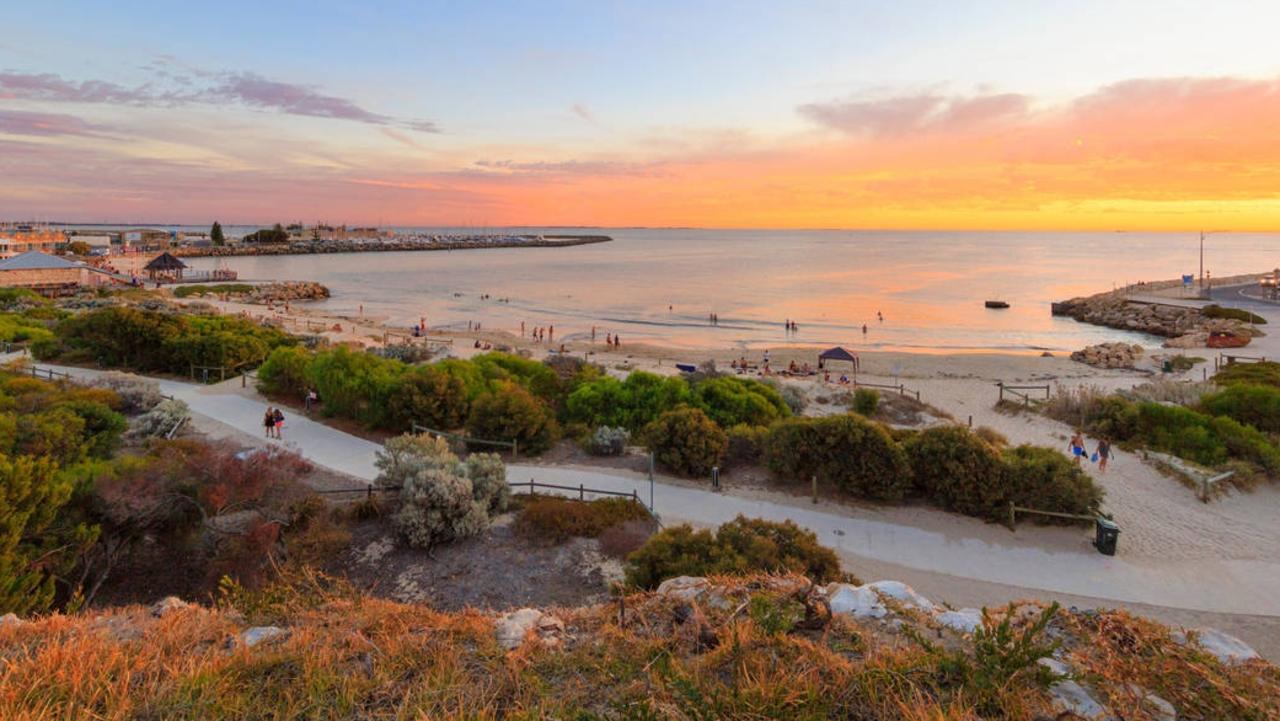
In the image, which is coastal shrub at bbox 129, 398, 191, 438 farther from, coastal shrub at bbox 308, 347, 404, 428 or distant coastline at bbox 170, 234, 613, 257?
distant coastline at bbox 170, 234, 613, 257

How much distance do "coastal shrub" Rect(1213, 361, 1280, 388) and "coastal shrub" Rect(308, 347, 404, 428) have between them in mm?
27965

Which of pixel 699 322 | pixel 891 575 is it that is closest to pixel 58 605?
pixel 891 575

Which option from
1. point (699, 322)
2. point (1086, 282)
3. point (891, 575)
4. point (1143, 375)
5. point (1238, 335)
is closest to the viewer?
point (891, 575)

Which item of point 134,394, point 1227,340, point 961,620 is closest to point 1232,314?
point 1227,340

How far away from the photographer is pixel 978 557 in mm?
10289

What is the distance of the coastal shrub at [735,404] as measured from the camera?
16.6m

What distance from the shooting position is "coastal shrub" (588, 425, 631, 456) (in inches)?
581

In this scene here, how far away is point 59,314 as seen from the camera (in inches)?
1297

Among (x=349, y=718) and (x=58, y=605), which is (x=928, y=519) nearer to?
(x=349, y=718)

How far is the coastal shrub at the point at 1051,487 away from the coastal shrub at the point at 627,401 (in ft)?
26.0

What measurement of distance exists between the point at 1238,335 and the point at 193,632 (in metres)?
51.6

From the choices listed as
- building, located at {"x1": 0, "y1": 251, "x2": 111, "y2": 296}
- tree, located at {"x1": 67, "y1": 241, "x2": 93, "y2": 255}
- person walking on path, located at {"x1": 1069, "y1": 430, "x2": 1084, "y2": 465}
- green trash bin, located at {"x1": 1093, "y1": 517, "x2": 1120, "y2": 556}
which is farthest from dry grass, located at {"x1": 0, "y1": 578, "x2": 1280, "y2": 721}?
tree, located at {"x1": 67, "y1": 241, "x2": 93, "y2": 255}

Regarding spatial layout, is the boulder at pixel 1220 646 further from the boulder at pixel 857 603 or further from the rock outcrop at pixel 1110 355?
the rock outcrop at pixel 1110 355

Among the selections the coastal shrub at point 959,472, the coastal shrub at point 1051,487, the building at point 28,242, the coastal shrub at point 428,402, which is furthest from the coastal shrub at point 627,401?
the building at point 28,242
